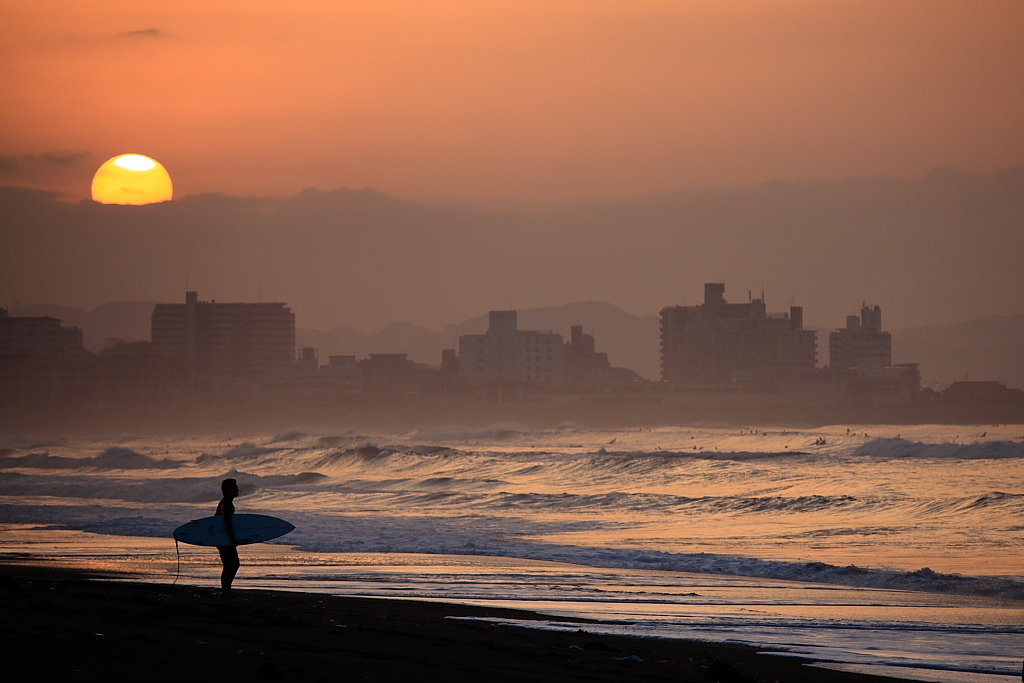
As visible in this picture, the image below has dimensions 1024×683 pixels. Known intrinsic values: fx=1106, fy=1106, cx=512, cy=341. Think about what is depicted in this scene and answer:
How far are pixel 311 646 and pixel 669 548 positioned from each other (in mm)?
12034

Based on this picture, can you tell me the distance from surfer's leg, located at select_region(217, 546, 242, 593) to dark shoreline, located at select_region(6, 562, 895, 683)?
38 cm

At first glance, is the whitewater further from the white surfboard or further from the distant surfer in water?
the distant surfer in water

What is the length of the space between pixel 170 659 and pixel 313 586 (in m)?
7.46

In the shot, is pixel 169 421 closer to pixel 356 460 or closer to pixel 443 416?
pixel 443 416

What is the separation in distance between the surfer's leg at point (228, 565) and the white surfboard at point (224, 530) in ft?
0.47

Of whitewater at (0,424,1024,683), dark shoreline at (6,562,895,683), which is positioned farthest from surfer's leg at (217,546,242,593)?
whitewater at (0,424,1024,683)

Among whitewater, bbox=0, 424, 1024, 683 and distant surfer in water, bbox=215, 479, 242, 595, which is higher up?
distant surfer in water, bbox=215, 479, 242, 595

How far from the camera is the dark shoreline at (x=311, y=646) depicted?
7730 mm

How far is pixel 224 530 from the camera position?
44.6ft

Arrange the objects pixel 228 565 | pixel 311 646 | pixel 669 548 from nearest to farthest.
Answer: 1. pixel 311 646
2. pixel 228 565
3. pixel 669 548

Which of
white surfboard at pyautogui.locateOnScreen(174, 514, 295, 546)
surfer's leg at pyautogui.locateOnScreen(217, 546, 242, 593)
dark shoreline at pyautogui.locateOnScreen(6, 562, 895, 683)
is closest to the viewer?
dark shoreline at pyautogui.locateOnScreen(6, 562, 895, 683)

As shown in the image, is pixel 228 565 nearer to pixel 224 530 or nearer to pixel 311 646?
pixel 224 530

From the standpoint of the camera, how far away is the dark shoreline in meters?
7.73

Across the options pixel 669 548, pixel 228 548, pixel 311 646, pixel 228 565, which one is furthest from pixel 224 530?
pixel 669 548
